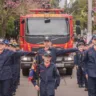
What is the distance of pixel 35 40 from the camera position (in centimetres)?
1486

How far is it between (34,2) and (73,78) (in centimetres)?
1524

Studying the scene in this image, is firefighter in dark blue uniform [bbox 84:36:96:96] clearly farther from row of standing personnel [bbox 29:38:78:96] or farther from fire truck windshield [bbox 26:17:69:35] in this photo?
fire truck windshield [bbox 26:17:69:35]

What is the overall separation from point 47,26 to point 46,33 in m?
0.32

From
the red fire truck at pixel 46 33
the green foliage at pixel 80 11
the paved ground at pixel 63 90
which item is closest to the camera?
the paved ground at pixel 63 90

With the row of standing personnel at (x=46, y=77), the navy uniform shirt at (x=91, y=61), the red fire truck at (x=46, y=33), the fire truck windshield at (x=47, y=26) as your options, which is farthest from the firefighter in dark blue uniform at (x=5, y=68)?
the fire truck windshield at (x=47, y=26)

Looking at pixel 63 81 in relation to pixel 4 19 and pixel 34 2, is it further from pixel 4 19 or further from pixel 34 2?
pixel 34 2

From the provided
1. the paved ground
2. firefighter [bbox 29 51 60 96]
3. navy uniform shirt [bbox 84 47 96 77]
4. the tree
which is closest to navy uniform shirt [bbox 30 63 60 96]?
firefighter [bbox 29 51 60 96]

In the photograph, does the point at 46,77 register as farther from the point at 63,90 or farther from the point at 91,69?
the point at 63,90

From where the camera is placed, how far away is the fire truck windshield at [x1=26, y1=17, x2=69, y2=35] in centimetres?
1488

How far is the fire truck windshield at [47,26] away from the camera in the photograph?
14883mm

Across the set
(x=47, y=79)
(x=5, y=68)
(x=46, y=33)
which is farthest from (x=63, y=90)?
(x=47, y=79)

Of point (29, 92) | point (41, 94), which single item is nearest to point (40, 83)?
point (41, 94)

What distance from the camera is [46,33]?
1482 cm

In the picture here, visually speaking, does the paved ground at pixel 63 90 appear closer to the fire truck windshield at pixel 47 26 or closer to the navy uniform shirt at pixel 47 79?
the fire truck windshield at pixel 47 26
